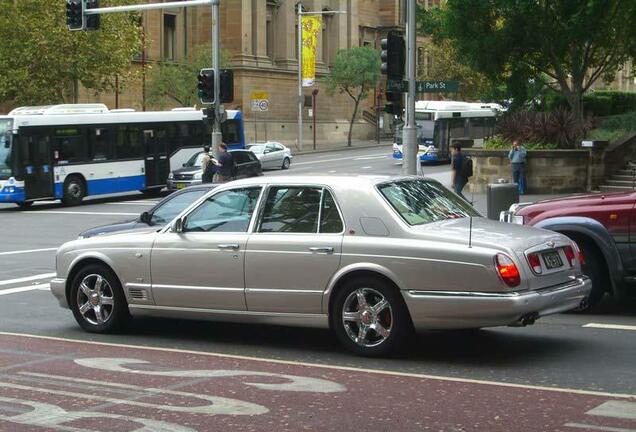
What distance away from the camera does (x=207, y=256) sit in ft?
33.1

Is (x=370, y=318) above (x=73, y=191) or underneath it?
above

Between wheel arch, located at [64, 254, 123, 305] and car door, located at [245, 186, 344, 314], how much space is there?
1.64 meters

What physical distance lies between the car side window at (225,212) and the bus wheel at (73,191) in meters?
24.7

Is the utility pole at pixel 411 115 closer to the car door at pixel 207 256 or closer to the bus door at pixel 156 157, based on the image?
the car door at pixel 207 256

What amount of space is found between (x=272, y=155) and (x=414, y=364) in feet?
145

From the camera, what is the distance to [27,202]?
→ 34.3 meters

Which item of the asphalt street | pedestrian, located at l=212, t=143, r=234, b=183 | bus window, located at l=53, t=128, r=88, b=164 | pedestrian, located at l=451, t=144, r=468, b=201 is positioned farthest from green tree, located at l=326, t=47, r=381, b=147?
the asphalt street

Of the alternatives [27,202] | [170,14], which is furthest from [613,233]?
[170,14]

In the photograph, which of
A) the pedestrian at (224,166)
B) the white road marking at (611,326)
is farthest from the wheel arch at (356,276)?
the pedestrian at (224,166)

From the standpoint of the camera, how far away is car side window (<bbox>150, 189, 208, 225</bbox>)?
604 inches

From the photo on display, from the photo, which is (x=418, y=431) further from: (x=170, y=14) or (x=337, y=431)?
(x=170, y=14)

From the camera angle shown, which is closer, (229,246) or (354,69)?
(229,246)

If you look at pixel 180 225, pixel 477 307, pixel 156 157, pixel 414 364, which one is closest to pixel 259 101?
pixel 156 157

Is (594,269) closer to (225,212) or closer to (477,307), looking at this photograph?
(477,307)
